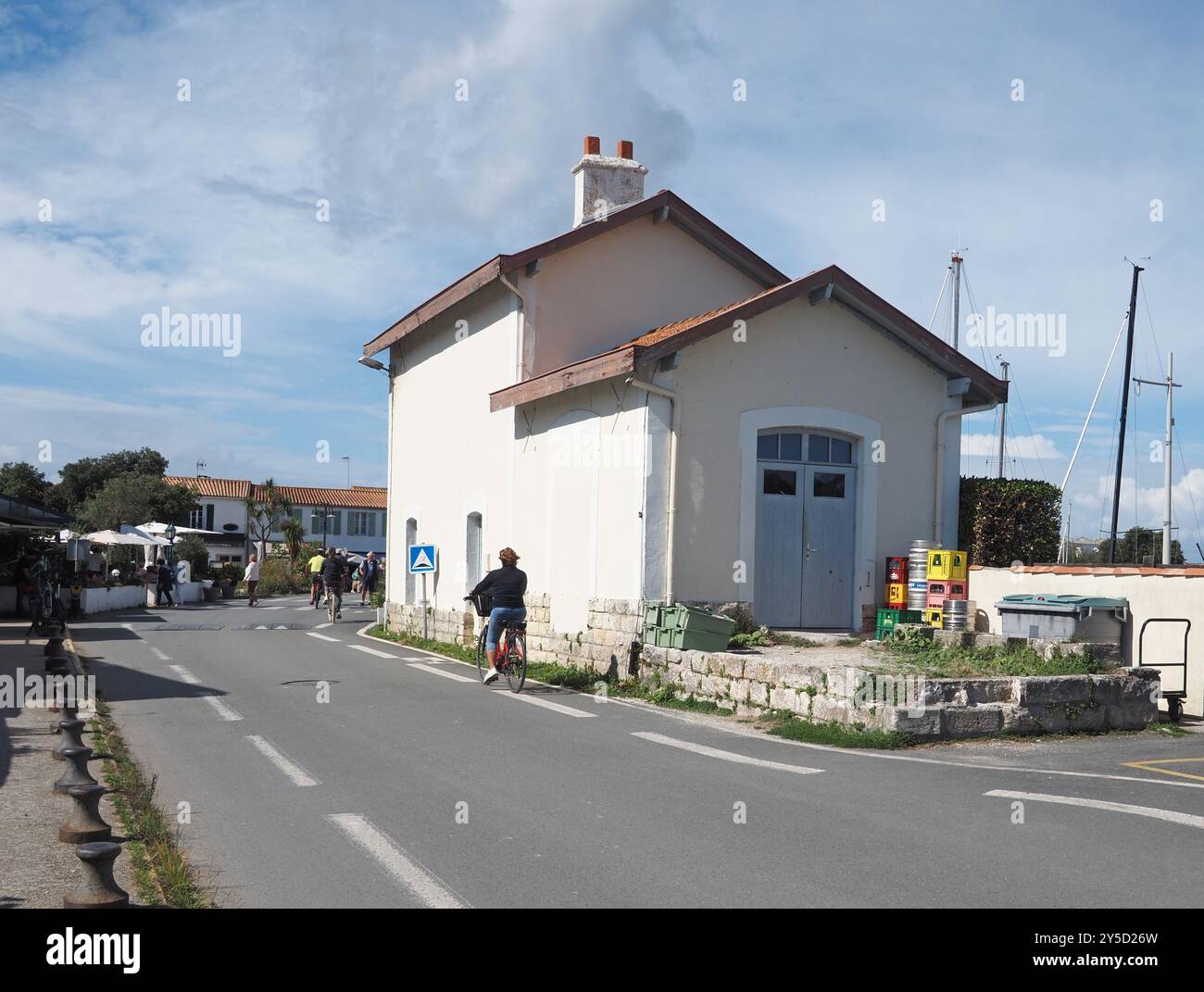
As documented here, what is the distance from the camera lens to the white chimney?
20.6 meters

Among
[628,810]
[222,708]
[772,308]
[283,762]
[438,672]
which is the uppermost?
[772,308]

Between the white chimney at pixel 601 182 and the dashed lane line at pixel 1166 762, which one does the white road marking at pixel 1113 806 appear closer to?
the dashed lane line at pixel 1166 762

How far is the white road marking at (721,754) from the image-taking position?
8766mm

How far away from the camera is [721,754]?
30.9 feet

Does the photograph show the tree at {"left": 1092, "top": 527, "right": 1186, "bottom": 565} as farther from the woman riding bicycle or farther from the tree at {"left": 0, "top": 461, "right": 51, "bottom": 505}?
the tree at {"left": 0, "top": 461, "right": 51, "bottom": 505}

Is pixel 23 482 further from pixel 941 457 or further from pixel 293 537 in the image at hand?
pixel 941 457

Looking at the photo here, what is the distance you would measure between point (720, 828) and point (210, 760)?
441cm

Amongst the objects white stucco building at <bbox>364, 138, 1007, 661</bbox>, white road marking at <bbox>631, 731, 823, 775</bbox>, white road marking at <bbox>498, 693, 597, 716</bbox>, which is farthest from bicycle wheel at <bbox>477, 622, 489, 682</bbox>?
white road marking at <bbox>631, 731, 823, 775</bbox>

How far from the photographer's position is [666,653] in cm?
1328

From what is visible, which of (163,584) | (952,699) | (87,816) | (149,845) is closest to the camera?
(87,816)

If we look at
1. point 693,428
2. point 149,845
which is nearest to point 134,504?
point 693,428

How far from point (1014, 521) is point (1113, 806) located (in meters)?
9.76

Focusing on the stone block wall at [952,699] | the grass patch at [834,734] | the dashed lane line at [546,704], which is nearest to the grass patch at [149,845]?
the dashed lane line at [546,704]

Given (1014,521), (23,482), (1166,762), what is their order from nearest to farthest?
(1166,762) → (1014,521) → (23,482)
